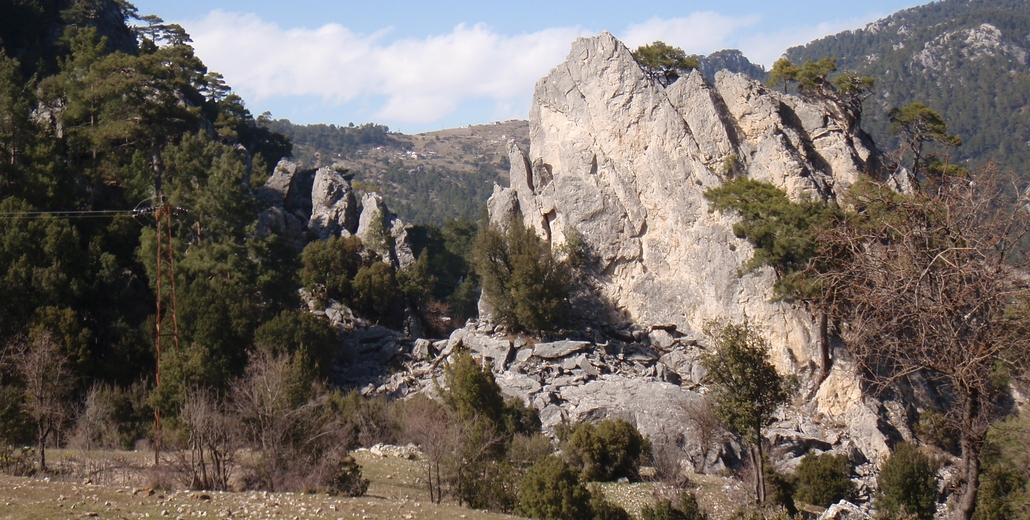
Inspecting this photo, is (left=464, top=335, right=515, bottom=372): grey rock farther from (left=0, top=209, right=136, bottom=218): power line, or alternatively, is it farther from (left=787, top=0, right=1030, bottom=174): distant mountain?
(left=787, top=0, right=1030, bottom=174): distant mountain

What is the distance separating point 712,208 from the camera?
3847 centimetres

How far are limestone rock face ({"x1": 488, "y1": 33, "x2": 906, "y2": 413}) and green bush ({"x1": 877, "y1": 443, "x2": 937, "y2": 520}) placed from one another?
10.6 m

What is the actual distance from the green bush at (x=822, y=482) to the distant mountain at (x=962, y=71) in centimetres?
5332

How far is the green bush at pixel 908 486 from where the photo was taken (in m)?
23.5

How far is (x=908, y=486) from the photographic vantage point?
23812 millimetres

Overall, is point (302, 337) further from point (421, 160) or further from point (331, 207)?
point (421, 160)

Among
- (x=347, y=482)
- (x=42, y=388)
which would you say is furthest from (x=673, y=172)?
(x=42, y=388)

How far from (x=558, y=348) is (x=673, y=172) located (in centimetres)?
1071

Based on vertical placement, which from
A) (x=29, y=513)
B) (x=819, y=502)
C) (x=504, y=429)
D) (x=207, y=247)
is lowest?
(x=819, y=502)

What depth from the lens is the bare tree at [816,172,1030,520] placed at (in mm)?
10883

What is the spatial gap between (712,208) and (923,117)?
42.2ft

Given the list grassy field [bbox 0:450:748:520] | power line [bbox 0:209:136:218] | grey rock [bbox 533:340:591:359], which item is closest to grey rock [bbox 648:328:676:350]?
grey rock [bbox 533:340:591:359]

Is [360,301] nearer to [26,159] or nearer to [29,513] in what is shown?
[26,159]

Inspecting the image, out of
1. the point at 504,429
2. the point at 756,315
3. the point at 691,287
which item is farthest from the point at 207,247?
the point at 756,315
